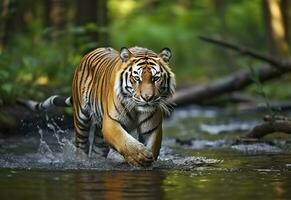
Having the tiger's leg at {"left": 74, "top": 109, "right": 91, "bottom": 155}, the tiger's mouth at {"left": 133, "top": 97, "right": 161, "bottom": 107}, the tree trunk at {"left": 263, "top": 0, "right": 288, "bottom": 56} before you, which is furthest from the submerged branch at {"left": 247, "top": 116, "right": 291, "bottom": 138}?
the tree trunk at {"left": 263, "top": 0, "right": 288, "bottom": 56}

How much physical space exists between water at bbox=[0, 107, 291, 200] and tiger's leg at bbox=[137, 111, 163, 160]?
0.73 ft

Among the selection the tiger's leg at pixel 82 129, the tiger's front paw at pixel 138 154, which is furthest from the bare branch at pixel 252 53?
the tiger's front paw at pixel 138 154

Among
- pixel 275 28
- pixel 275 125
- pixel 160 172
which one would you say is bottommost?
pixel 160 172

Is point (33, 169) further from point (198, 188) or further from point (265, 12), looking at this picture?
point (265, 12)

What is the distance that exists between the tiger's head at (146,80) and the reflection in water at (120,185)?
708 mm

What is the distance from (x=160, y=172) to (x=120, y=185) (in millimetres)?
982

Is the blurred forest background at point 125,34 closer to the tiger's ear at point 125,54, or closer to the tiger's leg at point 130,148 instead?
the tiger's ear at point 125,54

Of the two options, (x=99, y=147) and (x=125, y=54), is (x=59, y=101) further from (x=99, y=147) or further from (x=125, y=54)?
(x=125, y=54)

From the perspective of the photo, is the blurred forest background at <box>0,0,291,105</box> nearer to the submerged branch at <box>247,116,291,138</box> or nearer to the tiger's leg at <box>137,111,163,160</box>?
the submerged branch at <box>247,116,291,138</box>

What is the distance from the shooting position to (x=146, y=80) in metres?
7.24

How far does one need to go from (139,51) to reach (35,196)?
2710 millimetres

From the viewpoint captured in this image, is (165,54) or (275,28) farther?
(275,28)

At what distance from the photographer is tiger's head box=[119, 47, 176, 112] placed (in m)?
7.20

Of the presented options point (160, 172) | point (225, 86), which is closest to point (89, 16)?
point (225, 86)
